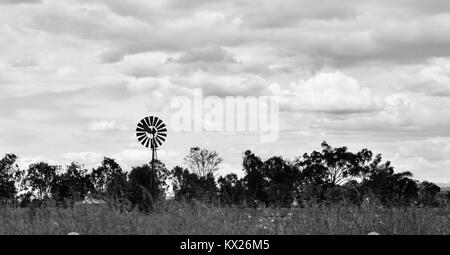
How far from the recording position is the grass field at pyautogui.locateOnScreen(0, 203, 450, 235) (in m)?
11.2

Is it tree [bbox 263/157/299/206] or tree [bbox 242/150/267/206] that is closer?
tree [bbox 242/150/267/206]

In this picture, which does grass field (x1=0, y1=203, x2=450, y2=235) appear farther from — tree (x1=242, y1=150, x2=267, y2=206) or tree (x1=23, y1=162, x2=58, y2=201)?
tree (x1=23, y1=162, x2=58, y2=201)

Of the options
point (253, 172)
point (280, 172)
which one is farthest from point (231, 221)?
point (280, 172)

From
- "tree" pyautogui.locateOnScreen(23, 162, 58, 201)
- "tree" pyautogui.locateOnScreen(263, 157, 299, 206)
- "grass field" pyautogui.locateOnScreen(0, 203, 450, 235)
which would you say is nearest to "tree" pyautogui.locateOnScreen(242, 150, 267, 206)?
"tree" pyautogui.locateOnScreen(263, 157, 299, 206)

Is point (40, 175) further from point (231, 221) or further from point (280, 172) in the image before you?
point (231, 221)

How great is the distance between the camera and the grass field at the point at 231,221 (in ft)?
36.6

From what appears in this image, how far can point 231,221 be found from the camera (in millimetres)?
12117

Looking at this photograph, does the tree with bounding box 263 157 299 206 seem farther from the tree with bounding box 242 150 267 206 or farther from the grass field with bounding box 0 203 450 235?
the grass field with bounding box 0 203 450 235

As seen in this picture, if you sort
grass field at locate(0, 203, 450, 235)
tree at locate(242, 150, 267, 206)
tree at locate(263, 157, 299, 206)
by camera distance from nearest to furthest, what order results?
grass field at locate(0, 203, 450, 235) < tree at locate(242, 150, 267, 206) < tree at locate(263, 157, 299, 206)

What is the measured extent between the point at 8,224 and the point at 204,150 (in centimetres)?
6776

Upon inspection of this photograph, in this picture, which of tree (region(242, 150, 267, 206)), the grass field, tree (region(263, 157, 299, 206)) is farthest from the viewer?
tree (region(263, 157, 299, 206))

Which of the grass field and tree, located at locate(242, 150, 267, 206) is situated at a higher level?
tree, located at locate(242, 150, 267, 206)
